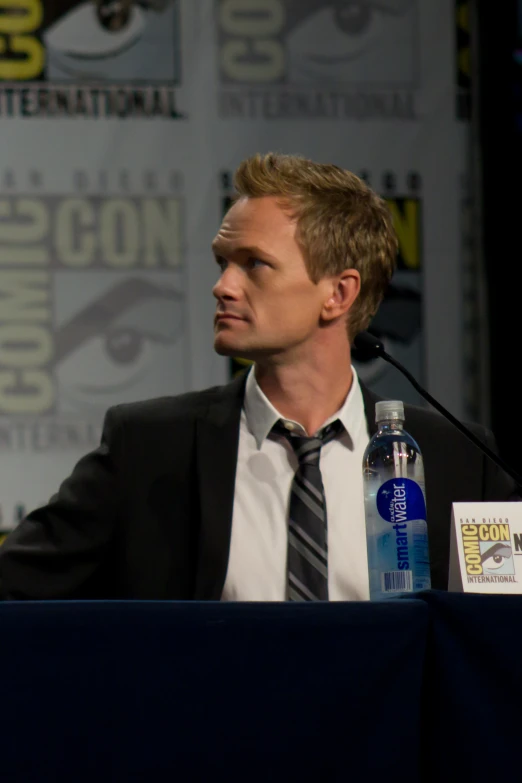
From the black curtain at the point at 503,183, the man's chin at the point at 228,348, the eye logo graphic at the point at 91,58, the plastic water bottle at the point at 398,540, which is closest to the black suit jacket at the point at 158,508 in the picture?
the man's chin at the point at 228,348

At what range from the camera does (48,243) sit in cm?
266

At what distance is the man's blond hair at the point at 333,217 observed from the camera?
1724 mm

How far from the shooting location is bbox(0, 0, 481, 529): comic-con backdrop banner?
8.66 feet

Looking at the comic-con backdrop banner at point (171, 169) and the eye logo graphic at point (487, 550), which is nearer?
the eye logo graphic at point (487, 550)

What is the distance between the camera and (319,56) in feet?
9.19

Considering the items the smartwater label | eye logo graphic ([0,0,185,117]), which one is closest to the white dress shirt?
the smartwater label

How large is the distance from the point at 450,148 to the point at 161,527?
156cm

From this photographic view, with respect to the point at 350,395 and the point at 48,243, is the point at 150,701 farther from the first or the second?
the point at 48,243

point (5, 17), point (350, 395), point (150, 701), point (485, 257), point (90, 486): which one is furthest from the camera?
point (485, 257)

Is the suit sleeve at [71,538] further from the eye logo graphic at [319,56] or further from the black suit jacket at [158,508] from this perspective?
the eye logo graphic at [319,56]

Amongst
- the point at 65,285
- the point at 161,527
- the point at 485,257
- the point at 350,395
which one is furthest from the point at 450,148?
the point at 161,527

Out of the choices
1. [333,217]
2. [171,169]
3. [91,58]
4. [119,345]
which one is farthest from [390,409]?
[91,58]

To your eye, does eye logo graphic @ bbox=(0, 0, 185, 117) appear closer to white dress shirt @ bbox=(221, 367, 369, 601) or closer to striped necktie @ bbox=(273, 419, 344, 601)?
white dress shirt @ bbox=(221, 367, 369, 601)

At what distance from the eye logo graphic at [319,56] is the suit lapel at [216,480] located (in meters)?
1.22
